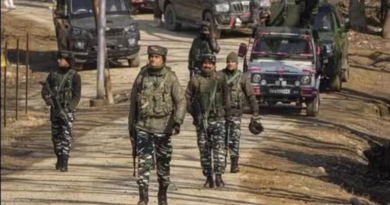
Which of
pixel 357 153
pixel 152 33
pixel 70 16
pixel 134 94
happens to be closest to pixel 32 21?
pixel 152 33

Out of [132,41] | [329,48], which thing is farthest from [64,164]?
[132,41]

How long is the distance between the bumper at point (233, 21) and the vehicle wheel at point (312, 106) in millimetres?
12212

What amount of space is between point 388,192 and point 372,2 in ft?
88.8

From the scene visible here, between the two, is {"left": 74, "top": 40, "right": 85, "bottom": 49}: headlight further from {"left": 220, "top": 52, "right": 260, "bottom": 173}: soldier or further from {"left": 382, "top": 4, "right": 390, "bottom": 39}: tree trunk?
{"left": 220, "top": 52, "right": 260, "bottom": 173}: soldier

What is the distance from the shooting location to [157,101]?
11000 mm

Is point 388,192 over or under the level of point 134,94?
under

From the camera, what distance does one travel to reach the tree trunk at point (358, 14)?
39500 mm

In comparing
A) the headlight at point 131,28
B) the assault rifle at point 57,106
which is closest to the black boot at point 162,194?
the assault rifle at point 57,106

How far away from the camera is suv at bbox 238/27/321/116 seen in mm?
22172

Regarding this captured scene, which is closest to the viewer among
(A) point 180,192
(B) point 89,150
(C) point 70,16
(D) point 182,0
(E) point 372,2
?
(A) point 180,192

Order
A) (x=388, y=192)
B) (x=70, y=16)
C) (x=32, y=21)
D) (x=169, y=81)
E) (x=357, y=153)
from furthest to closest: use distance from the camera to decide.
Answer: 1. (x=32, y=21)
2. (x=70, y=16)
3. (x=357, y=153)
4. (x=388, y=192)
5. (x=169, y=81)

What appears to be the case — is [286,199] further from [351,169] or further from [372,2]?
[372,2]

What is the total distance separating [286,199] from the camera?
45.2ft

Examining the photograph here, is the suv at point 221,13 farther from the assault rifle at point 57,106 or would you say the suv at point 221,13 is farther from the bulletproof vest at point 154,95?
the bulletproof vest at point 154,95
